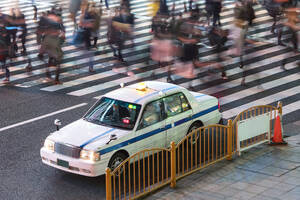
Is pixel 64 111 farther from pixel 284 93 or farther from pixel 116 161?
pixel 284 93

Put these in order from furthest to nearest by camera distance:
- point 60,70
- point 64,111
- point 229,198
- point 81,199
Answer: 1. point 60,70
2. point 64,111
3. point 81,199
4. point 229,198

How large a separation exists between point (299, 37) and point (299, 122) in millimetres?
7138

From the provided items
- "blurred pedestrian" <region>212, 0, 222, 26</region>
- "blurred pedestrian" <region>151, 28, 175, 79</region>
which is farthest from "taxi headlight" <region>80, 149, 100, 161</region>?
"blurred pedestrian" <region>212, 0, 222, 26</region>

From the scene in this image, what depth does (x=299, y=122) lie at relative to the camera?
12.0 m

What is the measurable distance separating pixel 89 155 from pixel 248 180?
8.08ft

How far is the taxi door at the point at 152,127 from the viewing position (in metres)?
9.48

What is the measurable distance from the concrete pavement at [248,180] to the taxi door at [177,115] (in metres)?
0.98

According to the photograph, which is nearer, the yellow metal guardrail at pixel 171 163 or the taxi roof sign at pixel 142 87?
the yellow metal guardrail at pixel 171 163

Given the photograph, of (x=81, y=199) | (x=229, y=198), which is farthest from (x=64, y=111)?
(x=229, y=198)

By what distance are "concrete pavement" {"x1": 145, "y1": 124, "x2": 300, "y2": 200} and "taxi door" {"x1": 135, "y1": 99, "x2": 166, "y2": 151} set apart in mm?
948

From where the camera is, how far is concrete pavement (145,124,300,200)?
821 centimetres

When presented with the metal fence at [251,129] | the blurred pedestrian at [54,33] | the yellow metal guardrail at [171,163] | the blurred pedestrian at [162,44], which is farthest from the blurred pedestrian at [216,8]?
the metal fence at [251,129]

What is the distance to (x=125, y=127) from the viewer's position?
943 centimetres

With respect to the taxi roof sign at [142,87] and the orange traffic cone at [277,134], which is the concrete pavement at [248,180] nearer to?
the orange traffic cone at [277,134]
